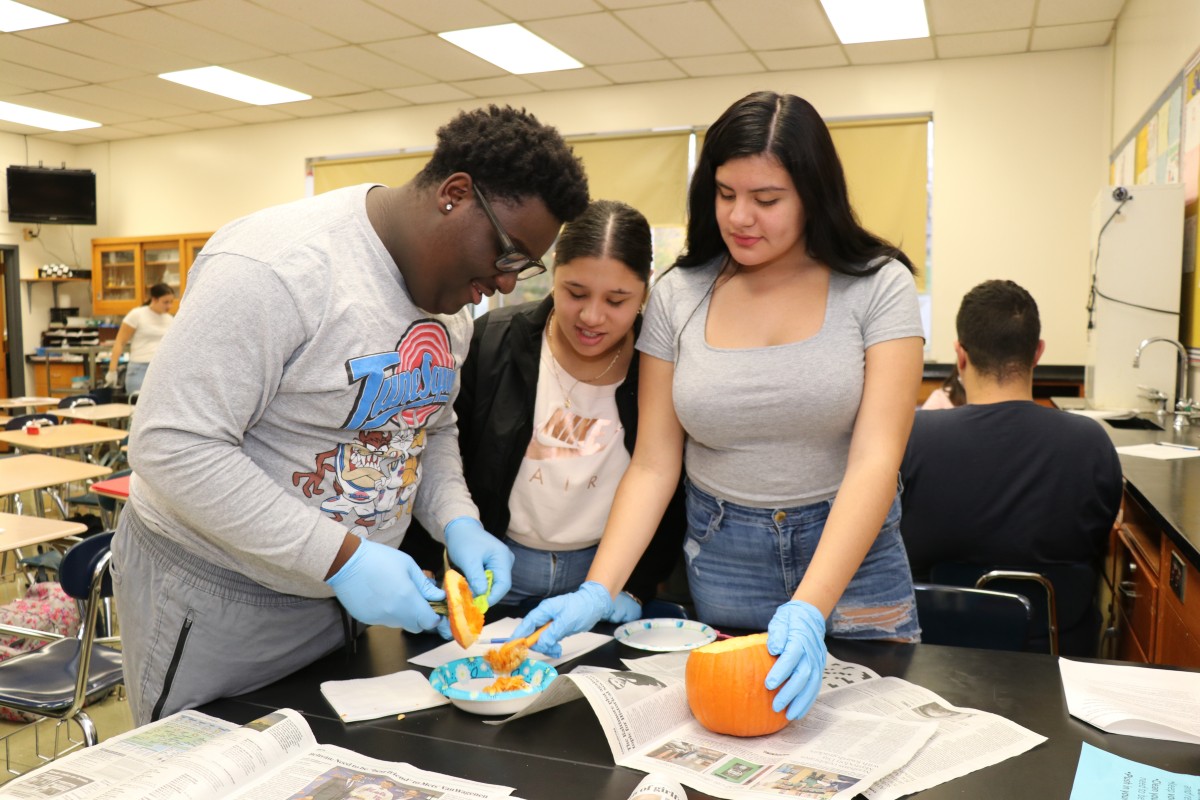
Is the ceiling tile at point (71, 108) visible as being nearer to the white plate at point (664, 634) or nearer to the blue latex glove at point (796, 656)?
the white plate at point (664, 634)

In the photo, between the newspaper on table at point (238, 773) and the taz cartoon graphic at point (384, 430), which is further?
the taz cartoon graphic at point (384, 430)

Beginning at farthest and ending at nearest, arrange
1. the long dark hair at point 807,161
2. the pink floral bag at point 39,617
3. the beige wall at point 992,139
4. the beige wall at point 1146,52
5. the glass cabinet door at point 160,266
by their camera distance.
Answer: the glass cabinet door at point 160,266 → the beige wall at point 992,139 → the beige wall at point 1146,52 → the pink floral bag at point 39,617 → the long dark hair at point 807,161

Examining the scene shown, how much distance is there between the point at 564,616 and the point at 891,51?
5411 mm

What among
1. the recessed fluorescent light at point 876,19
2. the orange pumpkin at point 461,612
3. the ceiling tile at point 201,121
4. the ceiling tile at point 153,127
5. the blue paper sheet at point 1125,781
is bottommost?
the blue paper sheet at point 1125,781

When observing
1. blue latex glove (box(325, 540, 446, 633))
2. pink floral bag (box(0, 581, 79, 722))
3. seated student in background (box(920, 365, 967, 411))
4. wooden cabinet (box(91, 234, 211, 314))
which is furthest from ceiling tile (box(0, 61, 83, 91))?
blue latex glove (box(325, 540, 446, 633))

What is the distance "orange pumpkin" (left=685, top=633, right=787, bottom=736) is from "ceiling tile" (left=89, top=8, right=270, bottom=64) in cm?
525

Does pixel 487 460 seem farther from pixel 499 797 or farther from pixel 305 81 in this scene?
pixel 305 81

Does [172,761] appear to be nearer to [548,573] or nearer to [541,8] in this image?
[548,573]

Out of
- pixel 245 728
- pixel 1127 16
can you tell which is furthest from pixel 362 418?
pixel 1127 16

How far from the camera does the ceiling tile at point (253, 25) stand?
16.0 feet

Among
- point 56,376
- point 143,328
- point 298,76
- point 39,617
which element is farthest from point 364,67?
point 56,376

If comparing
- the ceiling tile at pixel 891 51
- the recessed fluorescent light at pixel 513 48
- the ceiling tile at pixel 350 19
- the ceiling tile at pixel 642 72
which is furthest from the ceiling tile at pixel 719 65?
the ceiling tile at pixel 350 19

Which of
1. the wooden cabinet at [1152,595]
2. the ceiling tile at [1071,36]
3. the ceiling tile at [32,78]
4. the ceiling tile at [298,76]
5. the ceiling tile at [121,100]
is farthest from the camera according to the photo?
the ceiling tile at [121,100]

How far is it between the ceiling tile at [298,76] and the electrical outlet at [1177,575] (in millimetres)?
5645
